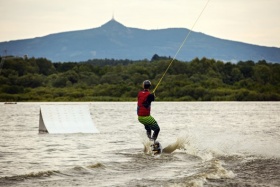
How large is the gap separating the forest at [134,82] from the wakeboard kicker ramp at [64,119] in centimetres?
7565

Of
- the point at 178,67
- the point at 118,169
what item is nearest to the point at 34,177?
the point at 118,169

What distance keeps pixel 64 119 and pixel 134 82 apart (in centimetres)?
9695

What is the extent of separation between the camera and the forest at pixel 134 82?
363 ft

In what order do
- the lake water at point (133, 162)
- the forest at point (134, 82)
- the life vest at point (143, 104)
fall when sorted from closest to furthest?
1. the lake water at point (133, 162)
2. the life vest at point (143, 104)
3. the forest at point (134, 82)

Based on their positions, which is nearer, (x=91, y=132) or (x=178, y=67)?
(x=91, y=132)

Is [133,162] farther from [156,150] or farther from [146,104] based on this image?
[146,104]

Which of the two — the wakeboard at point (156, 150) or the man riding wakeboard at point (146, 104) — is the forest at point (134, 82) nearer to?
the man riding wakeboard at point (146, 104)

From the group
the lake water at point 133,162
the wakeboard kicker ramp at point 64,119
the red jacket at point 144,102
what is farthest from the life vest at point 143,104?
the wakeboard kicker ramp at point 64,119

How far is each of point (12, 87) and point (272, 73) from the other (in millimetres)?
58903

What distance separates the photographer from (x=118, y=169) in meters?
13.3

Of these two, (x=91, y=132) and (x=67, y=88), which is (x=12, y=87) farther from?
(x=91, y=132)

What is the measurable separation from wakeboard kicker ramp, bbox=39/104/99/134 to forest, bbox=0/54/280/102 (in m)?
75.7

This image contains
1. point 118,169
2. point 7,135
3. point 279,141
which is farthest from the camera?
point 7,135

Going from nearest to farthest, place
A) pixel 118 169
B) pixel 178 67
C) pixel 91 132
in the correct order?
pixel 118 169
pixel 91 132
pixel 178 67
